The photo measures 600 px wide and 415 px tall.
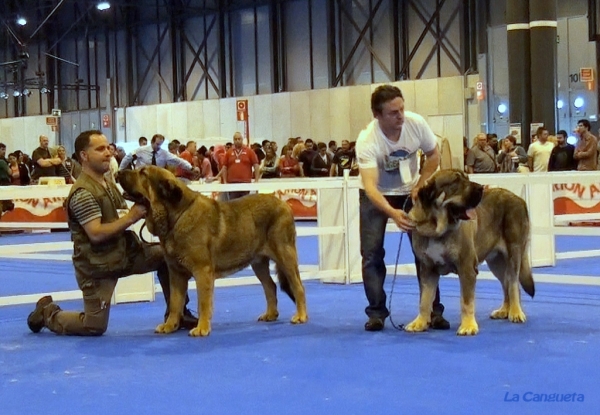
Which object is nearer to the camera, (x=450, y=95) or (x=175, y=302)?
(x=175, y=302)

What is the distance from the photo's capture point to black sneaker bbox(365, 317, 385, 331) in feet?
21.7

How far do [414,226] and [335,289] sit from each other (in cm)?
337

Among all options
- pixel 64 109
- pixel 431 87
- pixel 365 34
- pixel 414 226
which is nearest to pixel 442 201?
pixel 414 226

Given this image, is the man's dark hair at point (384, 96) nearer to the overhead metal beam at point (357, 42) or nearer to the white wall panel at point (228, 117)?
the overhead metal beam at point (357, 42)

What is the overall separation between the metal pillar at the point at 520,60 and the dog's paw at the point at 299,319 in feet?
49.2

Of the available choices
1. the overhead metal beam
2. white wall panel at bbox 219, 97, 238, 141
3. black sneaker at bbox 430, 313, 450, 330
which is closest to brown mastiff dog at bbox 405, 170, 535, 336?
black sneaker at bbox 430, 313, 450, 330

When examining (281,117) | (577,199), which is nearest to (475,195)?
(577,199)

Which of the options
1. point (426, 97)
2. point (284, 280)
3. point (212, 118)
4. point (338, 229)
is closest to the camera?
point (284, 280)

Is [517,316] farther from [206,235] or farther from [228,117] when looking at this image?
[228,117]

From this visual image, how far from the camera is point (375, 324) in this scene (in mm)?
6629

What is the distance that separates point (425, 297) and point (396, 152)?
3.35ft

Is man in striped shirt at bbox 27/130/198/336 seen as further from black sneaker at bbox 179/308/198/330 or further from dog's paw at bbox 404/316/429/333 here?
dog's paw at bbox 404/316/429/333

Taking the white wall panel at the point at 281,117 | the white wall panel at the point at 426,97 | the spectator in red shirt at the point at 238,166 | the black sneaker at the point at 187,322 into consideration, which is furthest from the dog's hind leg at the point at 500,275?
the white wall panel at the point at 281,117

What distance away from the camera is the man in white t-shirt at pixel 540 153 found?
18.4m
